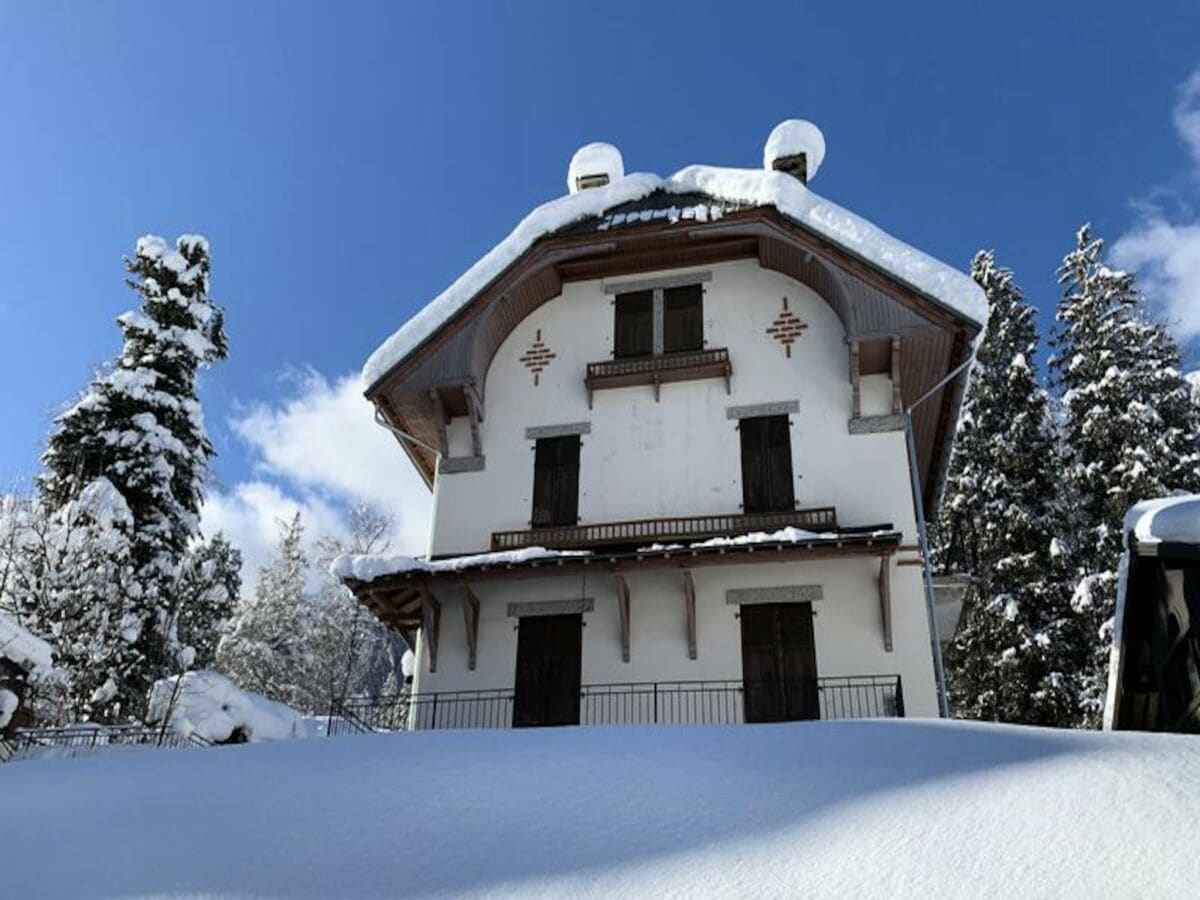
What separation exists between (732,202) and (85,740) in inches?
528

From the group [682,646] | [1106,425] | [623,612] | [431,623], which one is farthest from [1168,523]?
[1106,425]

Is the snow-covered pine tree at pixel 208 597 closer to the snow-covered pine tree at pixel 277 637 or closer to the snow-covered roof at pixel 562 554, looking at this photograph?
the snow-covered pine tree at pixel 277 637

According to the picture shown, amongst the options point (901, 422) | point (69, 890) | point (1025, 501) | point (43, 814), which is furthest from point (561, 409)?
point (1025, 501)

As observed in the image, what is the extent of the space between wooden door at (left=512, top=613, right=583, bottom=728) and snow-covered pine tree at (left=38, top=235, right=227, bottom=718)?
8973mm

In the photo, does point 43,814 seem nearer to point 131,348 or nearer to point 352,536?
point 131,348

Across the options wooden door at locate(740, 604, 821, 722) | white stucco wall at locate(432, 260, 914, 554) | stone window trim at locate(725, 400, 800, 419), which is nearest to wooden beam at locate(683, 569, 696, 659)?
wooden door at locate(740, 604, 821, 722)

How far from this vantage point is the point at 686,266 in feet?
55.3

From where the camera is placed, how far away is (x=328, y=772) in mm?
7836

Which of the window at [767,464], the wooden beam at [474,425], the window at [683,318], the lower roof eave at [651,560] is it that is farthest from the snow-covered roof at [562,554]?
the window at [683,318]

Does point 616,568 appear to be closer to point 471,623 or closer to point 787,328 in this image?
point 471,623

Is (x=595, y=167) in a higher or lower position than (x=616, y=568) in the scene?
higher

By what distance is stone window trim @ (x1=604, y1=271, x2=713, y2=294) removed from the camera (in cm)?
1670

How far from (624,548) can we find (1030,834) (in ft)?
29.2

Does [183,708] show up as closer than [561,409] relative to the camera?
Yes
